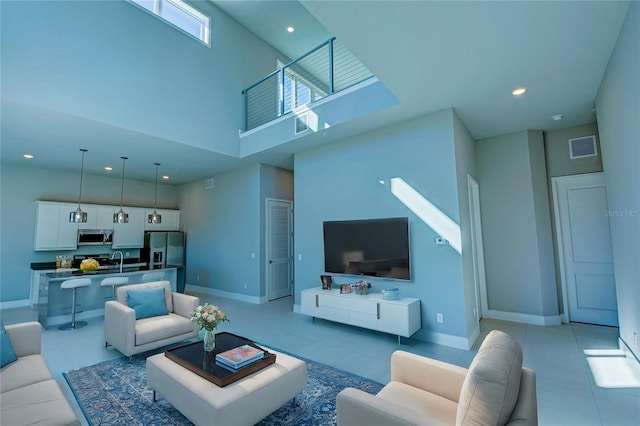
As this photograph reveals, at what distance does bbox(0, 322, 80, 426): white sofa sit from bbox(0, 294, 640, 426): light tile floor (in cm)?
Answer: 49

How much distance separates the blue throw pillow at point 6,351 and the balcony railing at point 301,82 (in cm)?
439

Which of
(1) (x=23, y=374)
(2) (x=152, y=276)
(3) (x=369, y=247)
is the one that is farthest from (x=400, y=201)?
(2) (x=152, y=276)

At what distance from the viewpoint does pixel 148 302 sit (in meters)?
3.71

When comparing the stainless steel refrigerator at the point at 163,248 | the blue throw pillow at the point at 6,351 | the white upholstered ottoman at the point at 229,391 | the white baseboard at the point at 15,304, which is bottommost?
the white baseboard at the point at 15,304

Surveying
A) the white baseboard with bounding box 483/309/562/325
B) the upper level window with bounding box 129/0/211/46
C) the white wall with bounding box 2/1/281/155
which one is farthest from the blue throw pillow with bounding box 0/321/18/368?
the white baseboard with bounding box 483/309/562/325

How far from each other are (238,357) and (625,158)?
12.5 ft

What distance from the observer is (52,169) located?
21.6 ft

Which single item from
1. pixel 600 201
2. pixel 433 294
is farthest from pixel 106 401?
pixel 600 201

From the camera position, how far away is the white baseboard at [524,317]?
4.44m

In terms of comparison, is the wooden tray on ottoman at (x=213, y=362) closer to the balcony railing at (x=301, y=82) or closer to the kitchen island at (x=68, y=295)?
the kitchen island at (x=68, y=295)

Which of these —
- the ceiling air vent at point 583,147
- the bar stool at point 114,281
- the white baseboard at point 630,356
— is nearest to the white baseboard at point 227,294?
the bar stool at point 114,281

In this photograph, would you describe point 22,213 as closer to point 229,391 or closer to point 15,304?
point 15,304

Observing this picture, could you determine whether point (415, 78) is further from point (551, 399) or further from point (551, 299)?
point (551, 299)

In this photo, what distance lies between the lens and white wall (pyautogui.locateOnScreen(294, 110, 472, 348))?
12.5ft
